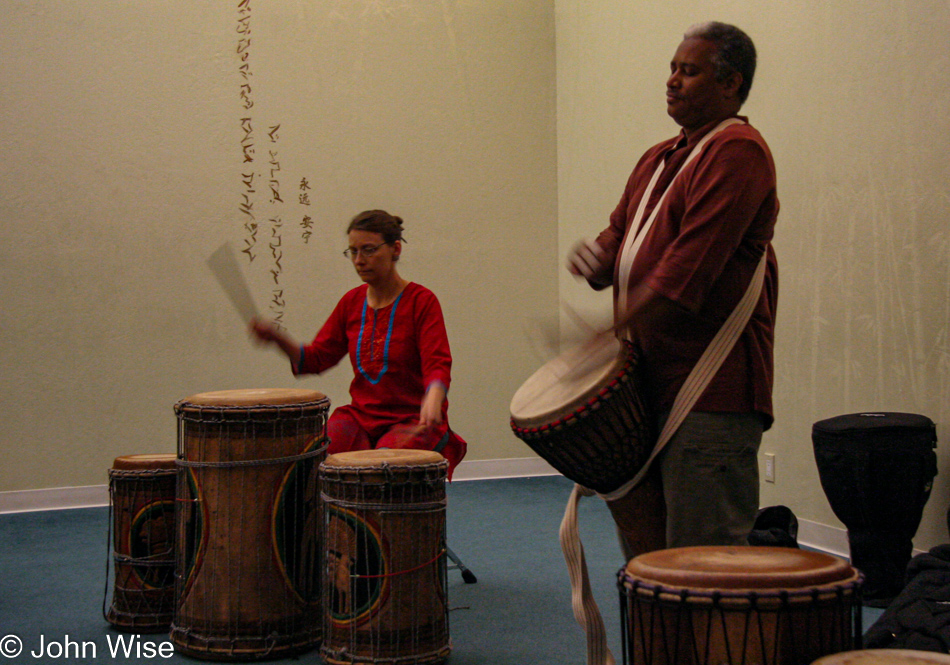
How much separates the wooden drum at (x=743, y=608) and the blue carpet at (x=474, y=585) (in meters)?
1.11

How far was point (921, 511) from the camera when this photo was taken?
2908 millimetres

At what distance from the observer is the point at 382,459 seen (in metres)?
2.44

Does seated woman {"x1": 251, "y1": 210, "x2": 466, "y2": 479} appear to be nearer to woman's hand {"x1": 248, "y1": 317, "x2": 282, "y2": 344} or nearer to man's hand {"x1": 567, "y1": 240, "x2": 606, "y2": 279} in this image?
woman's hand {"x1": 248, "y1": 317, "x2": 282, "y2": 344}

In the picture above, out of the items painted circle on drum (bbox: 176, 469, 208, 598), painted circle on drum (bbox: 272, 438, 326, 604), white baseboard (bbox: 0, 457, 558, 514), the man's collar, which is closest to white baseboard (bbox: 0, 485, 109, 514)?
white baseboard (bbox: 0, 457, 558, 514)

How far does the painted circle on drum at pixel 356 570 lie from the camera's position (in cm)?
238

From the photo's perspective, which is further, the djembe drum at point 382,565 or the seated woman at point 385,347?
the seated woman at point 385,347

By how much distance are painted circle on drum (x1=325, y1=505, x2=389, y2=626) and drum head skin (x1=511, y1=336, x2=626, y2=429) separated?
26.8 inches

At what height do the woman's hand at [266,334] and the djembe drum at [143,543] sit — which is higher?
the woman's hand at [266,334]

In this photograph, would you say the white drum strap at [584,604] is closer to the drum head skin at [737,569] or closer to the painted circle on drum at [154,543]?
the drum head skin at [737,569]

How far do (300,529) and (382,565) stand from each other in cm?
35

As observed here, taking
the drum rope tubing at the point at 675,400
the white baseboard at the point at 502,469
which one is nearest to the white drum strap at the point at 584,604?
the drum rope tubing at the point at 675,400

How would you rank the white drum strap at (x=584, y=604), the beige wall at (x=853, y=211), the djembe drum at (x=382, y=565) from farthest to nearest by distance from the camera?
the beige wall at (x=853, y=211) → the djembe drum at (x=382, y=565) → the white drum strap at (x=584, y=604)

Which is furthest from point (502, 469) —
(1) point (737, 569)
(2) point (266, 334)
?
(1) point (737, 569)

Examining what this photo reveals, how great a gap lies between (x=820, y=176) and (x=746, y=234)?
6.87ft
